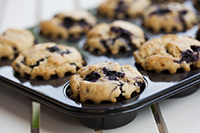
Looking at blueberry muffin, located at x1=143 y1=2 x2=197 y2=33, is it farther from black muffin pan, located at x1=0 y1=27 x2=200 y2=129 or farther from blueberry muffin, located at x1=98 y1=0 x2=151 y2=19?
black muffin pan, located at x1=0 y1=27 x2=200 y2=129

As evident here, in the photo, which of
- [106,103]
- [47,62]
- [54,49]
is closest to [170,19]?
[54,49]

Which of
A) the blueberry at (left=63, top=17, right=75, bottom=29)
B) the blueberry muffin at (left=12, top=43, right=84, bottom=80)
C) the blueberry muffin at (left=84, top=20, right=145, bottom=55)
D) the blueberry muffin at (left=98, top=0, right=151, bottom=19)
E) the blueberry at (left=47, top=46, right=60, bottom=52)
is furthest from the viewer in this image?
the blueberry muffin at (left=98, top=0, right=151, bottom=19)

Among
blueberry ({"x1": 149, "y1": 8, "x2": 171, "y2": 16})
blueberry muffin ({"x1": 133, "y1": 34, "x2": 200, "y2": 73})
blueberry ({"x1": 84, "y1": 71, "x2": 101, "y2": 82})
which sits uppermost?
blueberry ({"x1": 149, "y1": 8, "x2": 171, "y2": 16})

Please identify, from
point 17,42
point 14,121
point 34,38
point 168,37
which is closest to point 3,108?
point 14,121

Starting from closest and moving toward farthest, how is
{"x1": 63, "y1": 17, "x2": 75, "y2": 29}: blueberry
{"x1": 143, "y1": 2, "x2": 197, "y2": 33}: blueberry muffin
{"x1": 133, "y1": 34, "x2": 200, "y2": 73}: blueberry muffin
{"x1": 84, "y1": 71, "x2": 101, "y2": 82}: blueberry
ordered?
{"x1": 84, "y1": 71, "x2": 101, "y2": 82}: blueberry → {"x1": 133, "y1": 34, "x2": 200, "y2": 73}: blueberry muffin → {"x1": 143, "y1": 2, "x2": 197, "y2": 33}: blueberry muffin → {"x1": 63, "y1": 17, "x2": 75, "y2": 29}: blueberry

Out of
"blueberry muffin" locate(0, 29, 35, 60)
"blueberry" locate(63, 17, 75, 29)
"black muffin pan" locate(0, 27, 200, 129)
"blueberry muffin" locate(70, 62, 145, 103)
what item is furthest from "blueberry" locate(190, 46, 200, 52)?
"blueberry muffin" locate(0, 29, 35, 60)

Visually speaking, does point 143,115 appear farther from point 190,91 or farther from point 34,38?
point 34,38

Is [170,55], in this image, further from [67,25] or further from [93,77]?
[67,25]
